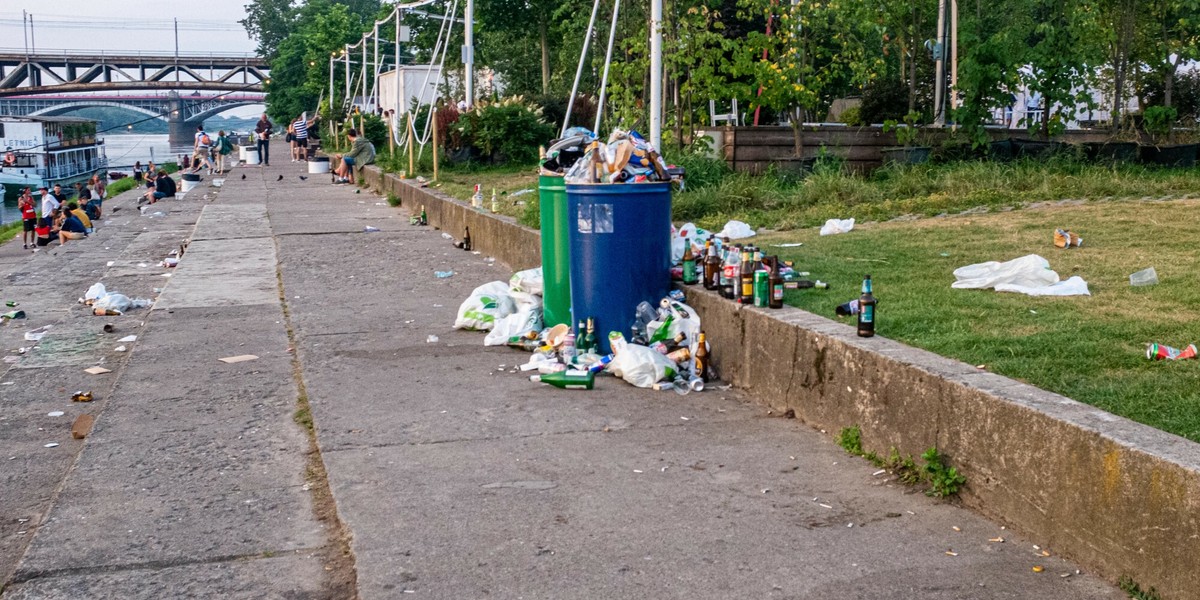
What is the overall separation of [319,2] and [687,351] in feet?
321

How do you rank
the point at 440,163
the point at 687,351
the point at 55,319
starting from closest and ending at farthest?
the point at 687,351 < the point at 55,319 < the point at 440,163

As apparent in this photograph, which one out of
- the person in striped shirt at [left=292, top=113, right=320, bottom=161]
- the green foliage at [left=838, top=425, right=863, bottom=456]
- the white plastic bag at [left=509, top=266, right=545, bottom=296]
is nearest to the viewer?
the green foliage at [left=838, top=425, right=863, bottom=456]

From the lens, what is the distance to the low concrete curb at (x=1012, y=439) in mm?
3412

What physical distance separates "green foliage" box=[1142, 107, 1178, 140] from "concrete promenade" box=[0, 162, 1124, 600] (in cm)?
1065

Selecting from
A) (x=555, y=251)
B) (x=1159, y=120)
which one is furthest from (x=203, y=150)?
(x=555, y=251)

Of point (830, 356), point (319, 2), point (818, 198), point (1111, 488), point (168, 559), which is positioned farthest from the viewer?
point (319, 2)

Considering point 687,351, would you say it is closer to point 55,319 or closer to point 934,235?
point 934,235

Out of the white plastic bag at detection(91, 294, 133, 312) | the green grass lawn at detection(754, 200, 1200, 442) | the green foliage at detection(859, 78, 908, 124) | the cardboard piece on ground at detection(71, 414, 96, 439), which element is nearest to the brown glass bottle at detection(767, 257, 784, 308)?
the green grass lawn at detection(754, 200, 1200, 442)

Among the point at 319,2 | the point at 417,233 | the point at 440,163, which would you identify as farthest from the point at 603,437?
the point at 319,2

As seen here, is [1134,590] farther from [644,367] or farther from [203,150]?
[203,150]

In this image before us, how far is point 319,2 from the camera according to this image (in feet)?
322

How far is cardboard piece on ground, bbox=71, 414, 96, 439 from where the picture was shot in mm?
6168

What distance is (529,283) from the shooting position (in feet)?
28.0

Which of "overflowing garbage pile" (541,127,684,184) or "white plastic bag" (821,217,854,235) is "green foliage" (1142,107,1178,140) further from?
"overflowing garbage pile" (541,127,684,184)
